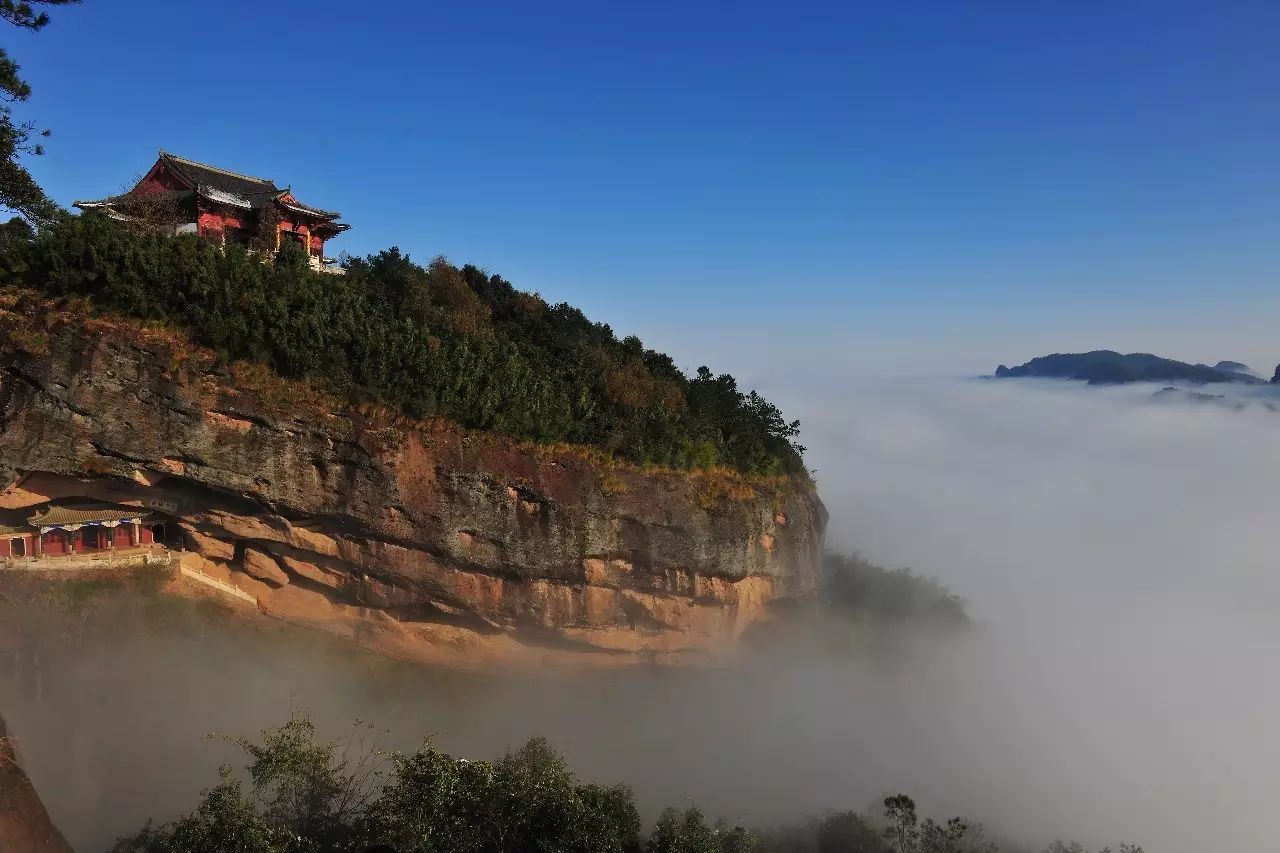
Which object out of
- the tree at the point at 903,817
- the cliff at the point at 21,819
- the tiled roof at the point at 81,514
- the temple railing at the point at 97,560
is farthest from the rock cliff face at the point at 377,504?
the tree at the point at 903,817

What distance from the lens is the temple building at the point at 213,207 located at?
78.5 ft

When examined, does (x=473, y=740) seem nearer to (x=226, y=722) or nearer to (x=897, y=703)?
(x=226, y=722)

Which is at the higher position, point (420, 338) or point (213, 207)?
point (213, 207)

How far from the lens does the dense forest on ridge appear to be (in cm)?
1888

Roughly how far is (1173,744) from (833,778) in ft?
128

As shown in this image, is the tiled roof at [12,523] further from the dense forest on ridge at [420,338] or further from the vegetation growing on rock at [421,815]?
the vegetation growing on rock at [421,815]

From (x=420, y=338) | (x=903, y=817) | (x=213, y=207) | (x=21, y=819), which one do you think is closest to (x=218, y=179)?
(x=213, y=207)

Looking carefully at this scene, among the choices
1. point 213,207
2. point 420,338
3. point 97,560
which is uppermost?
point 213,207

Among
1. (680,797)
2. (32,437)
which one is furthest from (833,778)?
(32,437)

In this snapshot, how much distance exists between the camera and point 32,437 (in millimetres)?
17703

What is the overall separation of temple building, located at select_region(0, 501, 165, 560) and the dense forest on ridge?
5573mm

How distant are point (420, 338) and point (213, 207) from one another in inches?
395

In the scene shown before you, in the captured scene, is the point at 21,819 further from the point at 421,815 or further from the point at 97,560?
the point at 97,560

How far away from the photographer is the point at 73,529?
19500mm
